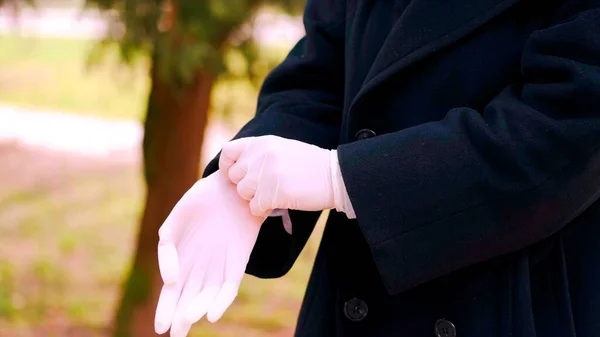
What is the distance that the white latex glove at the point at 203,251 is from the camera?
3.66ft

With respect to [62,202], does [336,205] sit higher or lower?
higher

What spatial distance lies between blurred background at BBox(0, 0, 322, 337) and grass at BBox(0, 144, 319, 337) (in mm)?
11

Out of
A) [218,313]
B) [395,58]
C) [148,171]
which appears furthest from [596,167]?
[148,171]

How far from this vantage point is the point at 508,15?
1140 mm

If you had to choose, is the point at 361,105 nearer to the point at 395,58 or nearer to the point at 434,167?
the point at 395,58

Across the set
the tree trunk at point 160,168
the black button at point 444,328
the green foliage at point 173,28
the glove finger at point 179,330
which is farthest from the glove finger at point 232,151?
the tree trunk at point 160,168

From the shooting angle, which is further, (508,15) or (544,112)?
(508,15)

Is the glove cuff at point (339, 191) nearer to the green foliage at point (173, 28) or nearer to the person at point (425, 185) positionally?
the person at point (425, 185)

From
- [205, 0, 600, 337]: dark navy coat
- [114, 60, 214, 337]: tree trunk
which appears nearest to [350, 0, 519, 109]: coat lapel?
[205, 0, 600, 337]: dark navy coat

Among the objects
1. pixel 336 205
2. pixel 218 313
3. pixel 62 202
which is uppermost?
pixel 336 205

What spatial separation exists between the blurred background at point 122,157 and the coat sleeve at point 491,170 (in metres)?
1.43

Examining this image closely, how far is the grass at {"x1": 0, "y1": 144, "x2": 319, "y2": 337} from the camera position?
411cm

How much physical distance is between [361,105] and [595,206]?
14.8 inches

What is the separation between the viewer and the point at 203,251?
1160 mm
